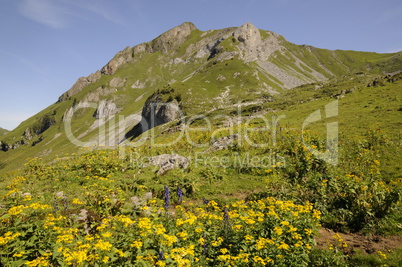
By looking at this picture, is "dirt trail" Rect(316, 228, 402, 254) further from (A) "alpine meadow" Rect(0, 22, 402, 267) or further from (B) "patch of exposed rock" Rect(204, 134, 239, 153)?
(B) "patch of exposed rock" Rect(204, 134, 239, 153)

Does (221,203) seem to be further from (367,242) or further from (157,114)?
(157,114)

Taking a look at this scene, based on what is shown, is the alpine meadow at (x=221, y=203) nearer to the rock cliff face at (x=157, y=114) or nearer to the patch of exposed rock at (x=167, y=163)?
the patch of exposed rock at (x=167, y=163)

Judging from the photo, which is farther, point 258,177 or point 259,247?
point 258,177

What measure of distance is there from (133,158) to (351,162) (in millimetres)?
17662

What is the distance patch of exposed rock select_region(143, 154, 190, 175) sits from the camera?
1694 cm

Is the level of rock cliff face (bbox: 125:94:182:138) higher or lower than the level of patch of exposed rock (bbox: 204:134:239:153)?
higher

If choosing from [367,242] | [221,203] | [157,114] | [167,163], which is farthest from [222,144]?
[157,114]

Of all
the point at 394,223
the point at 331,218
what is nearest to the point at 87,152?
the point at 331,218

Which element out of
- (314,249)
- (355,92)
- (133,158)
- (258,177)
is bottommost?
(314,249)

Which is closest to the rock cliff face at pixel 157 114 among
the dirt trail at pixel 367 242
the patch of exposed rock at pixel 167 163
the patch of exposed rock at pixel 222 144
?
the patch of exposed rock at pixel 222 144

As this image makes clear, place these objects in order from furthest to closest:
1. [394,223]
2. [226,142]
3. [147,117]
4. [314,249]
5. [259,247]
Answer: [147,117], [226,142], [394,223], [314,249], [259,247]

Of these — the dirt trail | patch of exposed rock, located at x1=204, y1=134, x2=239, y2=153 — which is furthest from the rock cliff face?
the dirt trail

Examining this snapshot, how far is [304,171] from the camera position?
1288cm

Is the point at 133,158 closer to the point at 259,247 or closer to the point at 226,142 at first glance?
the point at 226,142
